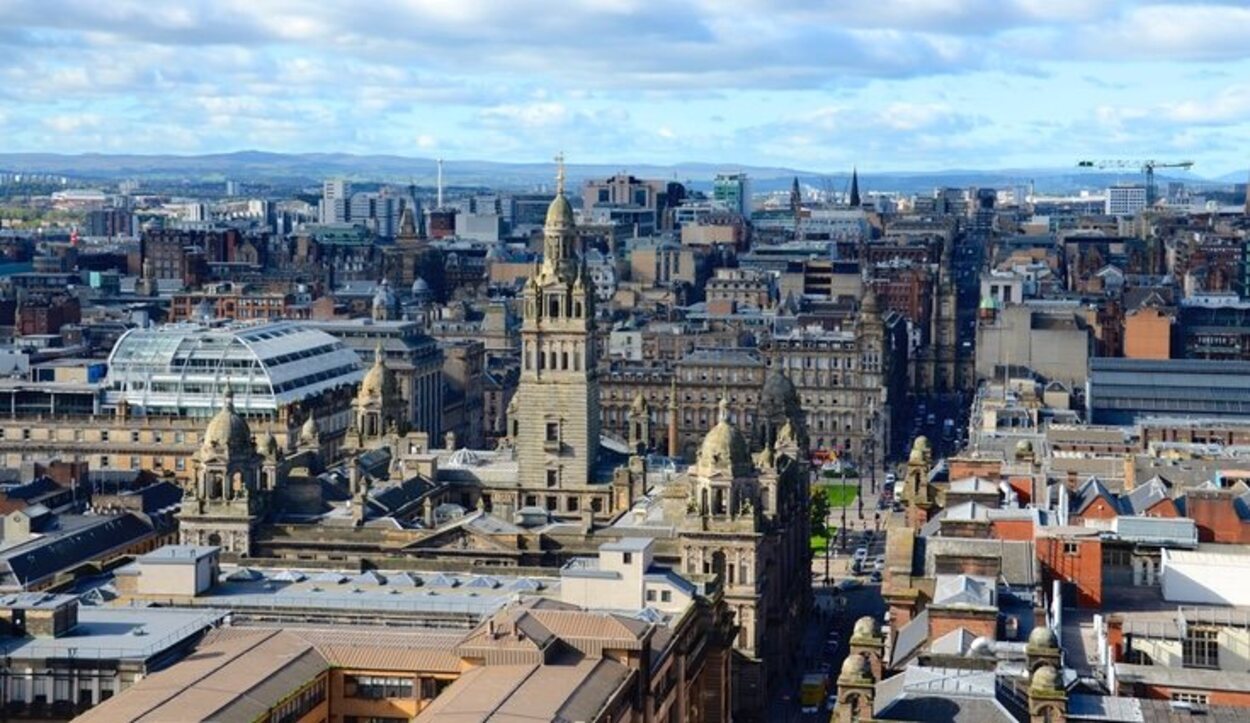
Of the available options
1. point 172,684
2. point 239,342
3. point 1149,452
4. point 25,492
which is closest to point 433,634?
point 172,684

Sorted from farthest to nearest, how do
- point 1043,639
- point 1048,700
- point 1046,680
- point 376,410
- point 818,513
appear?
point 818,513, point 376,410, point 1043,639, point 1046,680, point 1048,700

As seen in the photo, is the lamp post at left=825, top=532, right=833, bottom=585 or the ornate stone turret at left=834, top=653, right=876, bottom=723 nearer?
the ornate stone turret at left=834, top=653, right=876, bottom=723

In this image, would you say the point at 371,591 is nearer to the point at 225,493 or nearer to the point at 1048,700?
the point at 225,493

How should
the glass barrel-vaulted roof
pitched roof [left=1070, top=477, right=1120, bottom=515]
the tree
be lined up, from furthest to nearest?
the glass barrel-vaulted roof < the tree < pitched roof [left=1070, top=477, right=1120, bottom=515]

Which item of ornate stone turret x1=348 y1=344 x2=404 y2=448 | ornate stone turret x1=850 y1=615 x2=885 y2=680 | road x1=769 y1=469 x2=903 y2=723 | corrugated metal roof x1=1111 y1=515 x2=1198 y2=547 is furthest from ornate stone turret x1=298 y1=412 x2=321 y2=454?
ornate stone turret x1=850 y1=615 x2=885 y2=680

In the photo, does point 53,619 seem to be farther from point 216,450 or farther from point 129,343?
point 129,343

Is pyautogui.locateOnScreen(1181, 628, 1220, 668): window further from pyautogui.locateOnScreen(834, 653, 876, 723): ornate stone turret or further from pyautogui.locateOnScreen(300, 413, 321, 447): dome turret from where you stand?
pyautogui.locateOnScreen(300, 413, 321, 447): dome turret

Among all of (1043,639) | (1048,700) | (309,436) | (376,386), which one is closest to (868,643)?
(1043,639)
